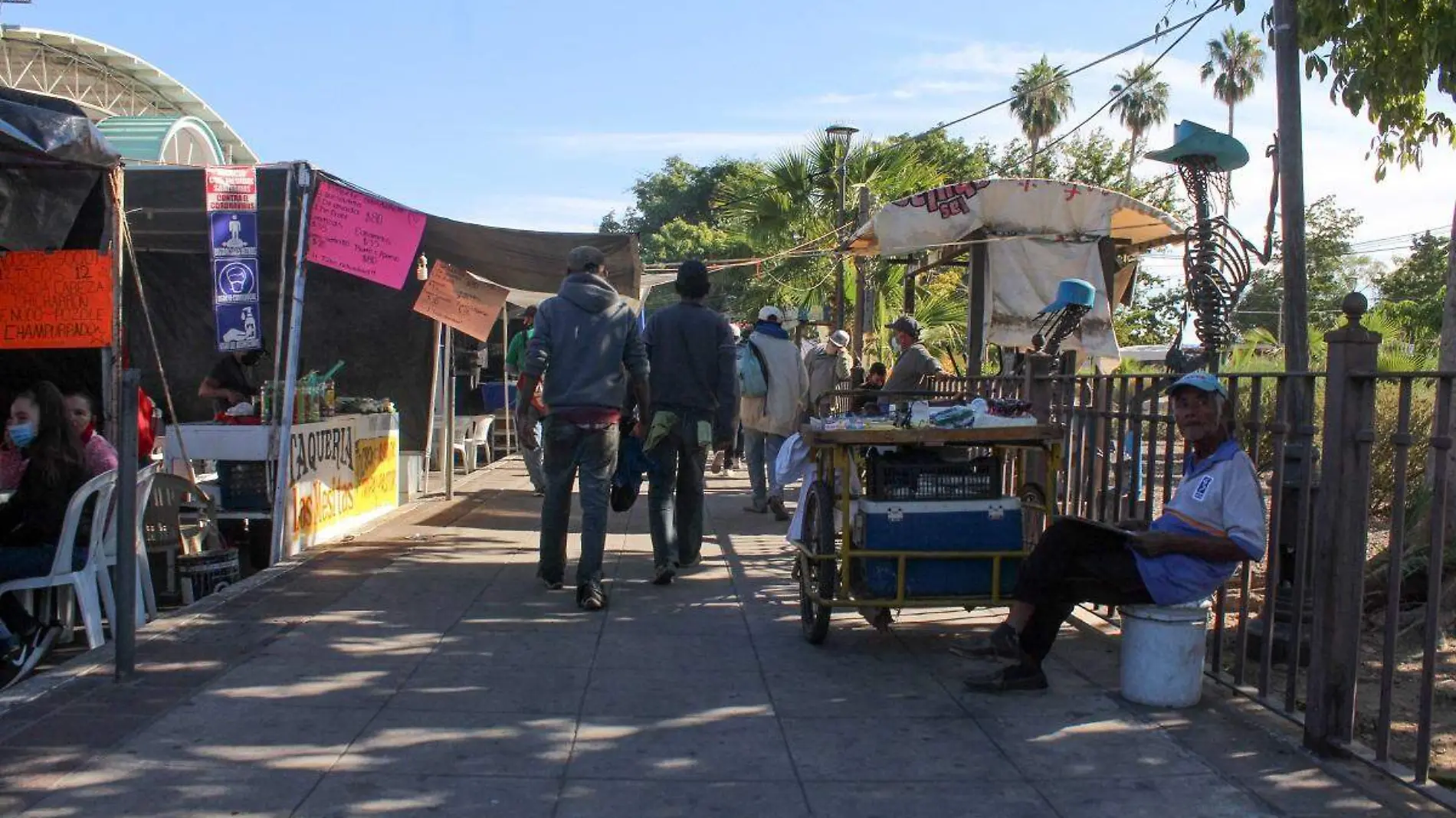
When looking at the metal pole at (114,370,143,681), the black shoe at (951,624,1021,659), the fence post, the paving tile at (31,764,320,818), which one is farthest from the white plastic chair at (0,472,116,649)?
the fence post

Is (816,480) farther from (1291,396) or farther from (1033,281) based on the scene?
(1033,281)

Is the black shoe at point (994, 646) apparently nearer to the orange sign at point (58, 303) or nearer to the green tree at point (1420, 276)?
the orange sign at point (58, 303)

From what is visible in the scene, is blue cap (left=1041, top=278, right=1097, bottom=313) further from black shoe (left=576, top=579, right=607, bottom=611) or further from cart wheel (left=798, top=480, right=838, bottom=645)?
black shoe (left=576, top=579, right=607, bottom=611)

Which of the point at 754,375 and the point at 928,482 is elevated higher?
the point at 754,375

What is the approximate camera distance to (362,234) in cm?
868

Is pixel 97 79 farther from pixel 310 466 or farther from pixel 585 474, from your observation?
pixel 585 474

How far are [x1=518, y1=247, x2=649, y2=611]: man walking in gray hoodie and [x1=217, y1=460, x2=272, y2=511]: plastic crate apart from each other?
254cm

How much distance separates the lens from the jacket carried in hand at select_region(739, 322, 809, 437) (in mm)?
10445

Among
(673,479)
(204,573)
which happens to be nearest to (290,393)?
(204,573)

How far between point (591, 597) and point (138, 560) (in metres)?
2.40

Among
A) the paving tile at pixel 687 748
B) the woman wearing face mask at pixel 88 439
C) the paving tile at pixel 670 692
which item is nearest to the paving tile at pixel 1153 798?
the paving tile at pixel 687 748

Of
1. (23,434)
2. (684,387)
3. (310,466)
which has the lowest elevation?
(310,466)

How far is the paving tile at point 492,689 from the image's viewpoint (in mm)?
4824

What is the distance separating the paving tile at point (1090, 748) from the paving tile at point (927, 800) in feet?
0.71
